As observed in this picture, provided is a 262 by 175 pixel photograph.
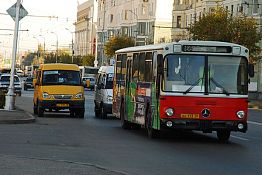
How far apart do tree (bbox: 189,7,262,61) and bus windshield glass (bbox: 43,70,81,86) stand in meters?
34.1

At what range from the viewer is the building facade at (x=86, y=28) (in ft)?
520

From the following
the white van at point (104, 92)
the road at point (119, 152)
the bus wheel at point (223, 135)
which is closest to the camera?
the road at point (119, 152)

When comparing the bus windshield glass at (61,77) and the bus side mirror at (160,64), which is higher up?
the bus side mirror at (160,64)

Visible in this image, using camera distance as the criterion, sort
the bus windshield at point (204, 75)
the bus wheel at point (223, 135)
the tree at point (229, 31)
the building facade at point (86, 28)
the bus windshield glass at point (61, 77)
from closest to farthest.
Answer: the bus windshield at point (204, 75) → the bus wheel at point (223, 135) → the bus windshield glass at point (61, 77) → the tree at point (229, 31) → the building facade at point (86, 28)

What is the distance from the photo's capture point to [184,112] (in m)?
20.0

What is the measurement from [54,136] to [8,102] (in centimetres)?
1158

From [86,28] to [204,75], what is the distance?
145 metres

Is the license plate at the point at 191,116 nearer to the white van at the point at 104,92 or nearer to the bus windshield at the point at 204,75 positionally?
the bus windshield at the point at 204,75

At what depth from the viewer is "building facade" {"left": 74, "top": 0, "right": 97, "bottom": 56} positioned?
15850 cm

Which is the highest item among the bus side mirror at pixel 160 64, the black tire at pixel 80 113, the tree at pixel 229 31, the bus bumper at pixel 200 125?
the tree at pixel 229 31

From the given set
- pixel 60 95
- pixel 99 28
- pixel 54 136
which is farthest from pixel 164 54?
pixel 99 28

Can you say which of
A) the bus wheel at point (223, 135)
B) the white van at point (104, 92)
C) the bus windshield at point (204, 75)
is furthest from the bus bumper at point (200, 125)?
the white van at point (104, 92)

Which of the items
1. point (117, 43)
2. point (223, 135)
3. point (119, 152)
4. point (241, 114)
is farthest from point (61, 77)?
point (117, 43)

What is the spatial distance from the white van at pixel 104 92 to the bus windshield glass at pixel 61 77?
138 cm
